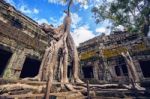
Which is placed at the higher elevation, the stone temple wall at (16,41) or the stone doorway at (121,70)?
the stone temple wall at (16,41)

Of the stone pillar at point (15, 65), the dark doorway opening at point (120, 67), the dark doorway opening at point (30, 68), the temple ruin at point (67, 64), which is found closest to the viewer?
the temple ruin at point (67, 64)

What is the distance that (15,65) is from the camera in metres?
8.83

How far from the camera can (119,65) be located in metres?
12.5

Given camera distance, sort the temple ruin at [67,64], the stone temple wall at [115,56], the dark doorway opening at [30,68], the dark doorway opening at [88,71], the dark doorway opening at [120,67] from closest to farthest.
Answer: the temple ruin at [67,64], the dark doorway opening at [30,68], the stone temple wall at [115,56], the dark doorway opening at [120,67], the dark doorway opening at [88,71]

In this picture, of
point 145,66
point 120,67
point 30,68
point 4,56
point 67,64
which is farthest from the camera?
point 120,67

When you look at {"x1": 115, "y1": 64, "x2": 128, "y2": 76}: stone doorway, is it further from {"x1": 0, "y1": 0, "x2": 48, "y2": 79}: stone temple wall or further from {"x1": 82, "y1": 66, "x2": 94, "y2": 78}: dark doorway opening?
{"x1": 0, "y1": 0, "x2": 48, "y2": 79}: stone temple wall

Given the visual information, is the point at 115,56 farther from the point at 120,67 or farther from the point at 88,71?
the point at 88,71

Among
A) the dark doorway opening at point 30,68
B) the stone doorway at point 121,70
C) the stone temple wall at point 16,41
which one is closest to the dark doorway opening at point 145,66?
the stone doorway at point 121,70

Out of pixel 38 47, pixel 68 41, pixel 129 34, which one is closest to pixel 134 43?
pixel 129 34

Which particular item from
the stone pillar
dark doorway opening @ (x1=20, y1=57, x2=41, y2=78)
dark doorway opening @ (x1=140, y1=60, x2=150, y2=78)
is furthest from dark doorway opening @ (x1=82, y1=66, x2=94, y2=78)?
the stone pillar

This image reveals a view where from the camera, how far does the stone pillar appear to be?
840 centimetres

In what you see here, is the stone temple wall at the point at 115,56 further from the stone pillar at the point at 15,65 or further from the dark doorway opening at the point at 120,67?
the stone pillar at the point at 15,65

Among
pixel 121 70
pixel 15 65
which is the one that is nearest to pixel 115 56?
pixel 121 70

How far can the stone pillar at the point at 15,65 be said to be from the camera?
8398 millimetres
